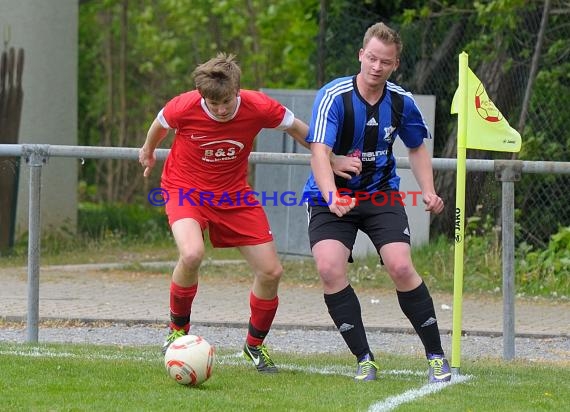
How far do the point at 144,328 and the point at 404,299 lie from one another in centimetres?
362

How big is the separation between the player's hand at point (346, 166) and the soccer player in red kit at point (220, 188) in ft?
1.30

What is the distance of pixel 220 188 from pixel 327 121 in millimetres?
845

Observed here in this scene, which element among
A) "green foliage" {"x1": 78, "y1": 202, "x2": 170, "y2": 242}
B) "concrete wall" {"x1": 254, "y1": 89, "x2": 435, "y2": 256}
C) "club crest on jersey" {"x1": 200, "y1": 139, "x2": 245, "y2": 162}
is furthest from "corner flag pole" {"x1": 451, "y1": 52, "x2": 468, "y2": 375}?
"green foliage" {"x1": 78, "y1": 202, "x2": 170, "y2": 242}

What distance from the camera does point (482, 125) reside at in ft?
24.6

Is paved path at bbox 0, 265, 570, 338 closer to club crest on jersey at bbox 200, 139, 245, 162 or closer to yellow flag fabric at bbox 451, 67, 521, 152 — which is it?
yellow flag fabric at bbox 451, 67, 521, 152

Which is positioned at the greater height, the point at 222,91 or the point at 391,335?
the point at 222,91

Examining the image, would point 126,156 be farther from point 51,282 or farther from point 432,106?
point 432,106

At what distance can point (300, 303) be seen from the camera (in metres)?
11.8

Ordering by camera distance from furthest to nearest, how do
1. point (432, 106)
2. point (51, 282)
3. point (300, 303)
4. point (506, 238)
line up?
point (432, 106) < point (51, 282) < point (300, 303) < point (506, 238)

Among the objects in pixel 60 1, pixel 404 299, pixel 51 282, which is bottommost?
pixel 51 282

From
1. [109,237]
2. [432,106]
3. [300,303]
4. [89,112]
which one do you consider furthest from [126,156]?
[89,112]

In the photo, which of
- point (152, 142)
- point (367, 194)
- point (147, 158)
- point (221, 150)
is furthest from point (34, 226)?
point (367, 194)

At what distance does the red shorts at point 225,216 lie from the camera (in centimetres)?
755

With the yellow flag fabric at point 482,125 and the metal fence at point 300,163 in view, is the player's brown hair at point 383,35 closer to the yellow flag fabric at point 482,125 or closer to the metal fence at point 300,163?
the yellow flag fabric at point 482,125
